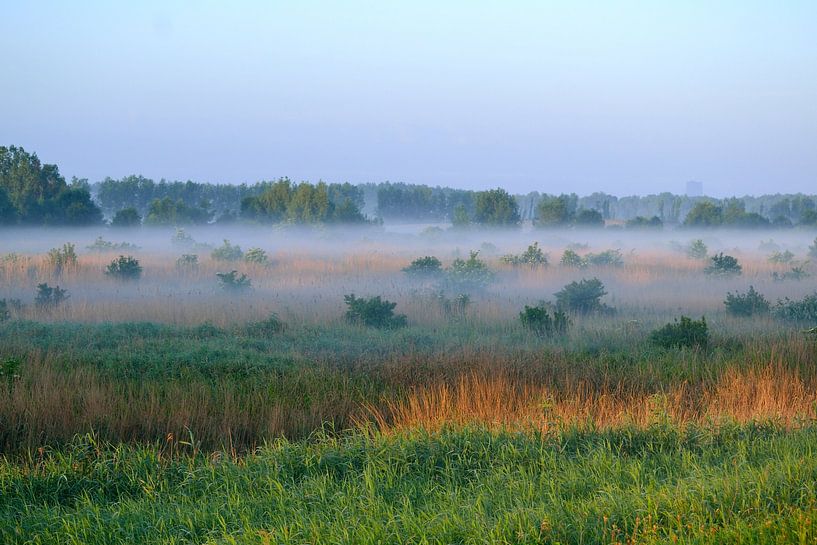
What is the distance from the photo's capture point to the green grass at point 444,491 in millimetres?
4332

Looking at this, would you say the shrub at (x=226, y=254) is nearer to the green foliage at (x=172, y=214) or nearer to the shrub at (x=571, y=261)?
the shrub at (x=571, y=261)

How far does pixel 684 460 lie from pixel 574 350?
5.83m

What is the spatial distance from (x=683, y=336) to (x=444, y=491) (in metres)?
7.45

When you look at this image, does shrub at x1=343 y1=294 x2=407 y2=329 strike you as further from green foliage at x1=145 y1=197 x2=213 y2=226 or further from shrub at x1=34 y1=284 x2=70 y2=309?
green foliage at x1=145 y1=197 x2=213 y2=226

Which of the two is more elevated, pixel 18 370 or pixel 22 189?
pixel 22 189

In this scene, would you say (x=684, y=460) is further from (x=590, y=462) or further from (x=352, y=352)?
(x=352, y=352)

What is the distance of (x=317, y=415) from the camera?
8.29 m

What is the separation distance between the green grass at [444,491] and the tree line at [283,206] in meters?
36.4

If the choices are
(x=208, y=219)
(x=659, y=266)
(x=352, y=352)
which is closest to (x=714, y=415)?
(x=352, y=352)

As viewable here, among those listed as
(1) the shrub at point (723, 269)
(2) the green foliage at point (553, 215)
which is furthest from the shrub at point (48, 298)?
(2) the green foliage at point (553, 215)

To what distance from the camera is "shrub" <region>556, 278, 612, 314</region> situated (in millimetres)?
16672

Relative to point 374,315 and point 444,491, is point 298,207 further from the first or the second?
point 444,491

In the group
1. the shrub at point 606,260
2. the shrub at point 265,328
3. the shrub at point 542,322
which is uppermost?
the shrub at point 606,260

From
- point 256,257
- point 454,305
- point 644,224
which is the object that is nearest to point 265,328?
point 454,305
